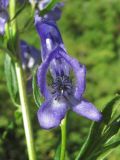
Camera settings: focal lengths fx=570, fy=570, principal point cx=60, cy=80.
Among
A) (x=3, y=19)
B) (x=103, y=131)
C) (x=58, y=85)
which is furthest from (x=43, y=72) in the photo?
(x=3, y=19)

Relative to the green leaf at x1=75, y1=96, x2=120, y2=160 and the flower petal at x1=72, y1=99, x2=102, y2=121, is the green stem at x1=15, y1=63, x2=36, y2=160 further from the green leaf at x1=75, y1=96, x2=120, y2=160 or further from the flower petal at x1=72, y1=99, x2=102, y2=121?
the flower petal at x1=72, y1=99, x2=102, y2=121

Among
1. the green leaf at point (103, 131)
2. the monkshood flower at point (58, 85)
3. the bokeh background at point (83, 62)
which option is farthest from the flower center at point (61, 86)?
the bokeh background at point (83, 62)

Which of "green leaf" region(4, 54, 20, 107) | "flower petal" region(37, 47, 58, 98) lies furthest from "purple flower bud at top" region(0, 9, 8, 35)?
"flower petal" region(37, 47, 58, 98)

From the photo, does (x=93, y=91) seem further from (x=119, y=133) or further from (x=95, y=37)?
(x=119, y=133)

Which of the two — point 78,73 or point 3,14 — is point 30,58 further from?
point 78,73

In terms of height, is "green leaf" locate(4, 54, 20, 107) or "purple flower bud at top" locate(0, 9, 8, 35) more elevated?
"purple flower bud at top" locate(0, 9, 8, 35)

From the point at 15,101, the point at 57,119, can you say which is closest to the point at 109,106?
the point at 57,119

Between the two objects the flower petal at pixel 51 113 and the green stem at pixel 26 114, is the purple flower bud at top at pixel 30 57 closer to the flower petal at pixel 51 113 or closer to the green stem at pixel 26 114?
the green stem at pixel 26 114

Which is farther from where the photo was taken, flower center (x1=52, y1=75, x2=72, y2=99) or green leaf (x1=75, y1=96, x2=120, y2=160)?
green leaf (x1=75, y1=96, x2=120, y2=160)
